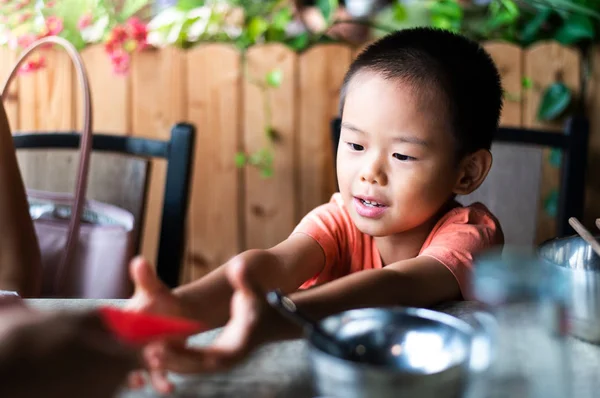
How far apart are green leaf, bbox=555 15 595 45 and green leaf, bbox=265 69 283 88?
88 centimetres

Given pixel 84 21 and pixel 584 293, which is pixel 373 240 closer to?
pixel 584 293

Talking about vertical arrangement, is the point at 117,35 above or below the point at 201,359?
above

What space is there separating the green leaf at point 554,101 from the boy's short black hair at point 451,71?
4.27ft

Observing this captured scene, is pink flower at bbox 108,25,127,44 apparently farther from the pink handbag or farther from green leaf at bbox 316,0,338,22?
the pink handbag

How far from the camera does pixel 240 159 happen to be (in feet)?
7.93

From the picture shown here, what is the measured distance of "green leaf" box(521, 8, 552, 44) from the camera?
2.32 m

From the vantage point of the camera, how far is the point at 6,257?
3.58 feet

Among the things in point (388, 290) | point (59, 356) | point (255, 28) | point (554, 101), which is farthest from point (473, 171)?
point (255, 28)

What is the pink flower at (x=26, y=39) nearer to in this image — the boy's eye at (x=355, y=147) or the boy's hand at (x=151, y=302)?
the boy's eye at (x=355, y=147)

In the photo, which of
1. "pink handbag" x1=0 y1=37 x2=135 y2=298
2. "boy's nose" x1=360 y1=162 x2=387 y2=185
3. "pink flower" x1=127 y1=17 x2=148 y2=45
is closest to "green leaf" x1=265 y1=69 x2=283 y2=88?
"pink flower" x1=127 y1=17 x2=148 y2=45

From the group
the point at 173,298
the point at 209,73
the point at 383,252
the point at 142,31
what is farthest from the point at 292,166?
the point at 173,298

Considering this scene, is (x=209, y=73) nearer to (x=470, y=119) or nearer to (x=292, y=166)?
(x=292, y=166)

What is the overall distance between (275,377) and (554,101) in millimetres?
1909

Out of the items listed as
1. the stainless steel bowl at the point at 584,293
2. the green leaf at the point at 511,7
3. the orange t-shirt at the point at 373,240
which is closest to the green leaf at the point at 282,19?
the green leaf at the point at 511,7
